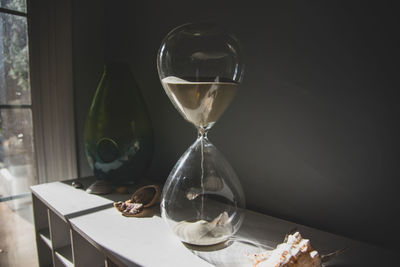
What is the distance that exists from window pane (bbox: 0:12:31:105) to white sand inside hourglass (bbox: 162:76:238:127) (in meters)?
0.80

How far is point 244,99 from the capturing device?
0.73 metres

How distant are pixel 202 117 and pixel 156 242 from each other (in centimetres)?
26

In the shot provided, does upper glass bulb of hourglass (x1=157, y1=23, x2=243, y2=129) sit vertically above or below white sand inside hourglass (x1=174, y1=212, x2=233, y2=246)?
above

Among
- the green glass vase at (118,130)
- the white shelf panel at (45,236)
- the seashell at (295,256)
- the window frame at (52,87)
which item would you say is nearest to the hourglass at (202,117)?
the seashell at (295,256)

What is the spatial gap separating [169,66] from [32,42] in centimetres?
80

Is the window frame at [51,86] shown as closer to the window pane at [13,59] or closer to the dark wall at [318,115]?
the window pane at [13,59]

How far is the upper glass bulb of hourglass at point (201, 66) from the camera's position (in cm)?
51

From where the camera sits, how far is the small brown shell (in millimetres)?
756

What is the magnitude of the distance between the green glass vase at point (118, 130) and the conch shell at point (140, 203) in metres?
0.14

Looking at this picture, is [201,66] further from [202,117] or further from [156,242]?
[156,242]

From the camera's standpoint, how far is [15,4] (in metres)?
1.04

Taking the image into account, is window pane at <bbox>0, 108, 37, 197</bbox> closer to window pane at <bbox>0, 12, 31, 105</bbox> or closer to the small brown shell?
window pane at <bbox>0, 12, 31, 105</bbox>

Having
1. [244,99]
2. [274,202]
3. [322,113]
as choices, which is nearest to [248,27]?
[244,99]

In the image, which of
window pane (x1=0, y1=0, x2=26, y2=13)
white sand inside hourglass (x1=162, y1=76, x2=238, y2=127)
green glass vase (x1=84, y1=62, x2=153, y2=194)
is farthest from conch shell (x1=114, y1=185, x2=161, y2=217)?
window pane (x1=0, y1=0, x2=26, y2=13)
